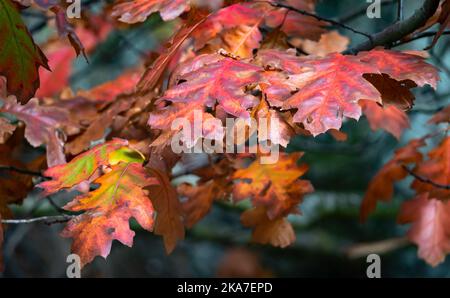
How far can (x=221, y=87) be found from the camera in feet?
3.21

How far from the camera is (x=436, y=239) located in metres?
1.65

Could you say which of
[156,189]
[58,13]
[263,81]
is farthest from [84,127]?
[263,81]

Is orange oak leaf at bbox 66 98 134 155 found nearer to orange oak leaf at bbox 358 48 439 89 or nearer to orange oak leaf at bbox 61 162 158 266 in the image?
orange oak leaf at bbox 61 162 158 266

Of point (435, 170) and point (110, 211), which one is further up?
point (110, 211)

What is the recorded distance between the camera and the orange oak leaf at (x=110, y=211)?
101 centimetres

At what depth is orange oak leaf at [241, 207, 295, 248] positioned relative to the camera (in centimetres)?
144

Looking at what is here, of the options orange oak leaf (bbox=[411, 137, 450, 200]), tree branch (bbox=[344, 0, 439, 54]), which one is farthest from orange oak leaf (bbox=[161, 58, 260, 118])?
orange oak leaf (bbox=[411, 137, 450, 200])

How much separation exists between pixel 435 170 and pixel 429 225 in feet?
0.64

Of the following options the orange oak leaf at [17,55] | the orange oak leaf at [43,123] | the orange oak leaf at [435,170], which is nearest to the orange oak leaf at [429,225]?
the orange oak leaf at [435,170]

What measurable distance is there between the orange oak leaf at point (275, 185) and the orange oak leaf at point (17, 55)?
49 centimetres

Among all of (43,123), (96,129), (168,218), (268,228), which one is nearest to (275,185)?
(268,228)

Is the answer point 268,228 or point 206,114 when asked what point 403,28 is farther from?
point 268,228
